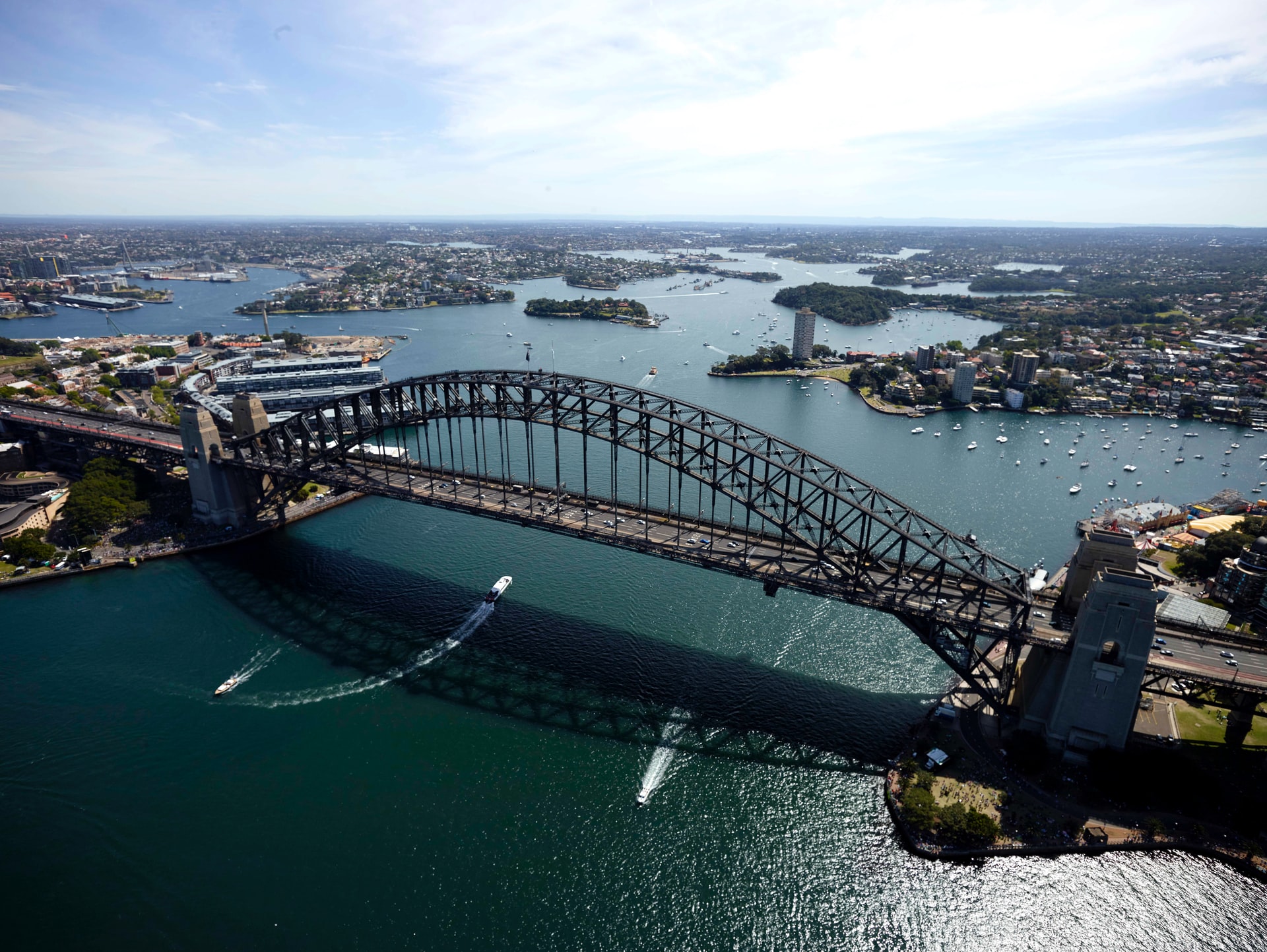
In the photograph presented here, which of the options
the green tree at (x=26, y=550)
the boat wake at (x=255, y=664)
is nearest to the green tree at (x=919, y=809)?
the boat wake at (x=255, y=664)

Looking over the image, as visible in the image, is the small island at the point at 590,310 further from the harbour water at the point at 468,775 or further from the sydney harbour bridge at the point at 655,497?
the harbour water at the point at 468,775

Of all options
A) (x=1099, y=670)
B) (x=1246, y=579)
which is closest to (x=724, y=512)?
(x=1099, y=670)

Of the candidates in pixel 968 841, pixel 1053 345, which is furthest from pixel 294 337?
pixel 1053 345

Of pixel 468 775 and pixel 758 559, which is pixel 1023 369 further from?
pixel 468 775

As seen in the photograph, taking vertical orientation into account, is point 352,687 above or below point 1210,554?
below

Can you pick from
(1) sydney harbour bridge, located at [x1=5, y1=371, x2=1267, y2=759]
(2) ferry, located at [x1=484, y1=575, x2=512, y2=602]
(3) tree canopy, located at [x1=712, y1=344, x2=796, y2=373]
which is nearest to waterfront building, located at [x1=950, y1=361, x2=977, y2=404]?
(3) tree canopy, located at [x1=712, y1=344, x2=796, y2=373]
